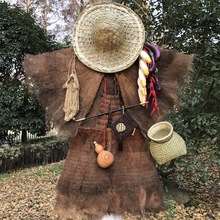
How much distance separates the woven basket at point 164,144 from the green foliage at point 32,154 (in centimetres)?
371

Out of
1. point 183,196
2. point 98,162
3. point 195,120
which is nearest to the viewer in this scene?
point 98,162

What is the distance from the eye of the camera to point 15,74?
527 centimetres

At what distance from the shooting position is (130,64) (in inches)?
52.6

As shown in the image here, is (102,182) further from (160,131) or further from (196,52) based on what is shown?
(196,52)

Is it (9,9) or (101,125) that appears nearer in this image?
(101,125)

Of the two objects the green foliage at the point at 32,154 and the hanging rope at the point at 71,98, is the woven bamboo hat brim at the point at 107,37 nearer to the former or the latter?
the hanging rope at the point at 71,98

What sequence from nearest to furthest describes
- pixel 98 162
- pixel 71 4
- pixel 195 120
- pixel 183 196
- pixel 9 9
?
pixel 98 162 → pixel 195 120 → pixel 183 196 → pixel 9 9 → pixel 71 4

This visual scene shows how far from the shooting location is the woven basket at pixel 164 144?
53.4 inches

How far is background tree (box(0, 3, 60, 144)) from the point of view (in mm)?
4934

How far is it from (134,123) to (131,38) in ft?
1.22

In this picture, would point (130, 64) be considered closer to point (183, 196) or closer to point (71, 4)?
point (183, 196)

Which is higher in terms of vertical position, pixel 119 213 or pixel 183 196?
pixel 119 213

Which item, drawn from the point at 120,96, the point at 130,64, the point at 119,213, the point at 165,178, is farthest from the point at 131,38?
the point at 165,178

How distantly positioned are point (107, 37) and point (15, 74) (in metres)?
4.27
